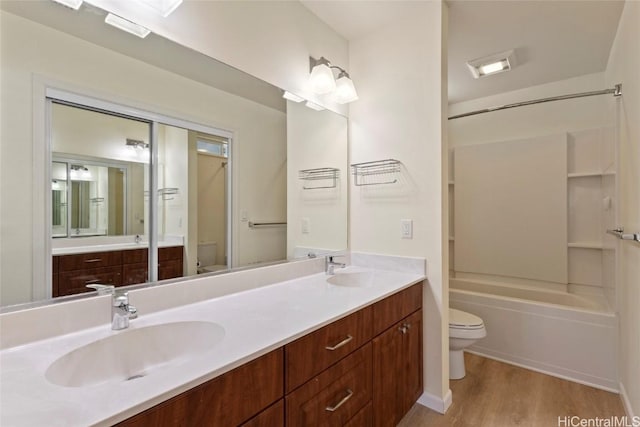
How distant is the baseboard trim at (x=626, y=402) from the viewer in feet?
5.48

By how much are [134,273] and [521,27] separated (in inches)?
104

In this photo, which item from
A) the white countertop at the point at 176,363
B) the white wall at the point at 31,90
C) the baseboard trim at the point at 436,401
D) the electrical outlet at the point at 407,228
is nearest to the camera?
the white countertop at the point at 176,363

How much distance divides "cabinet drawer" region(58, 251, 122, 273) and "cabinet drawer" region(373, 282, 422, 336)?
106 cm

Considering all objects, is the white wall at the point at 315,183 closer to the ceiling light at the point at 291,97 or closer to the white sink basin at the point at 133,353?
the ceiling light at the point at 291,97

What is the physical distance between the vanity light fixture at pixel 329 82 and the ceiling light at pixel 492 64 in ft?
3.79

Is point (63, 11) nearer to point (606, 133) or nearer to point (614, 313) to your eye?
point (614, 313)

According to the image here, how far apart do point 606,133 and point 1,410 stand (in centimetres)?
363

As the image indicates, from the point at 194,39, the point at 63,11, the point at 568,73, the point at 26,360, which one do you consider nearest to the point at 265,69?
the point at 194,39

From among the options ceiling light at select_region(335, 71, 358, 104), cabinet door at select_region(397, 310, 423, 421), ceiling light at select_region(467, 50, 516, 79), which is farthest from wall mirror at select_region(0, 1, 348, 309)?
ceiling light at select_region(467, 50, 516, 79)

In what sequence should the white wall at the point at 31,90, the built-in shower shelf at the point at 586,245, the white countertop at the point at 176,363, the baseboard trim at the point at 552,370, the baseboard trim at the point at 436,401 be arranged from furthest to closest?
the built-in shower shelf at the point at 586,245 → the baseboard trim at the point at 552,370 → the baseboard trim at the point at 436,401 → the white wall at the point at 31,90 → the white countertop at the point at 176,363

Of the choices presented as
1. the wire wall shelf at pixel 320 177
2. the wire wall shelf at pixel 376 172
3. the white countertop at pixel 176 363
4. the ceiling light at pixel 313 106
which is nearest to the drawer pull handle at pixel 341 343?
the white countertop at pixel 176 363

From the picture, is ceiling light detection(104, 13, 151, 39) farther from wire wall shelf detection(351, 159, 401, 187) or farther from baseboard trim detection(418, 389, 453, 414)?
baseboard trim detection(418, 389, 453, 414)

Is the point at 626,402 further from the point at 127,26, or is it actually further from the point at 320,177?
the point at 127,26

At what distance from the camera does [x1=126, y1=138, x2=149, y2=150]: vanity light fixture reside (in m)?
1.12
